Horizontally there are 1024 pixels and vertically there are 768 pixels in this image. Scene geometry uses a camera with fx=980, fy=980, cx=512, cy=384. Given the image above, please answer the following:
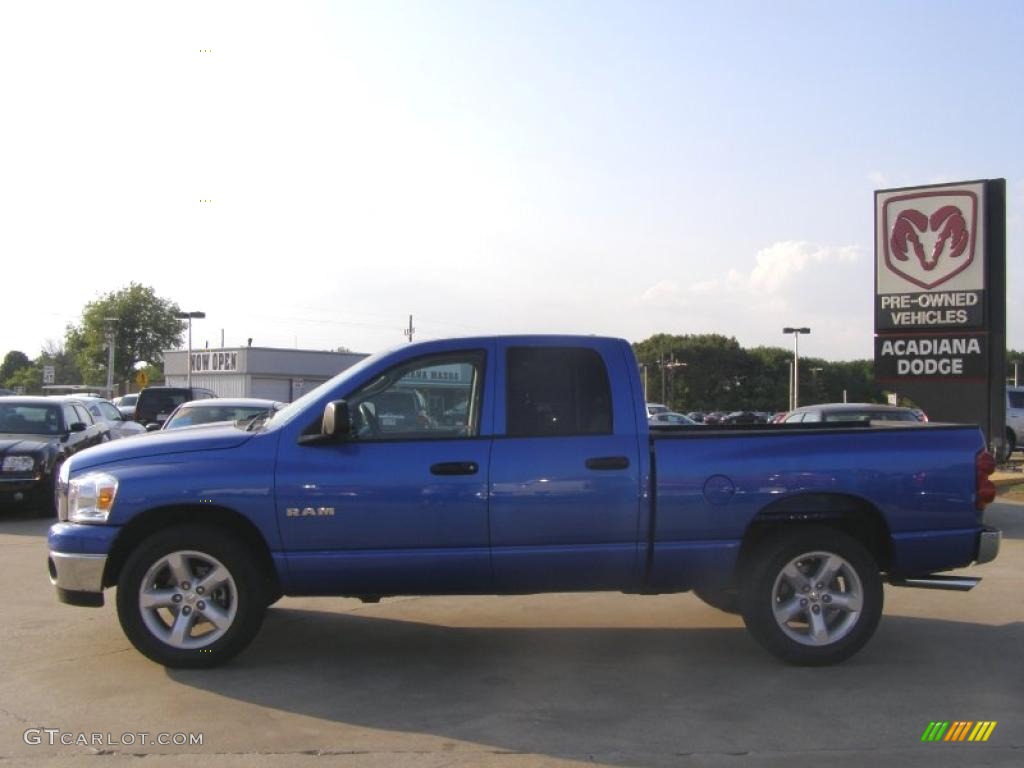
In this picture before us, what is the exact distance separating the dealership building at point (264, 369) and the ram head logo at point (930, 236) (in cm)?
4189

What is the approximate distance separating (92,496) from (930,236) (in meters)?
13.8

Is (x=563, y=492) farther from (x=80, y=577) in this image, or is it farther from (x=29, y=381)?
(x=29, y=381)

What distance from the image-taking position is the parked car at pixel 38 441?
13.0 meters

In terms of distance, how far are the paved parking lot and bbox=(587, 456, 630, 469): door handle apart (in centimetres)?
128

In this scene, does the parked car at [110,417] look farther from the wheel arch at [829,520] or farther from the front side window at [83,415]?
the wheel arch at [829,520]

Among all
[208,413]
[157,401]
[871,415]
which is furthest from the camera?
[157,401]

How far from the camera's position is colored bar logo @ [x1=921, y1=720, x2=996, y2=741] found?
4.95 metres

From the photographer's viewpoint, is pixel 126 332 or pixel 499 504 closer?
pixel 499 504

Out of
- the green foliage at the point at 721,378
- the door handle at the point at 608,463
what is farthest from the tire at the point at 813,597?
the green foliage at the point at 721,378

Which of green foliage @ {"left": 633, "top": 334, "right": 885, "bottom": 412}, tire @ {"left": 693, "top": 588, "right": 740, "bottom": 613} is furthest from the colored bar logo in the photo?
green foliage @ {"left": 633, "top": 334, "right": 885, "bottom": 412}

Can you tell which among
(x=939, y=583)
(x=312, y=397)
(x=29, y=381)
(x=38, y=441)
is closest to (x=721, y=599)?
(x=939, y=583)

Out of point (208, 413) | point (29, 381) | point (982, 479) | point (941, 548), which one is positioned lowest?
point (941, 548)

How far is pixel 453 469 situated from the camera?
5777 mm

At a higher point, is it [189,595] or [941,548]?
[941,548]
